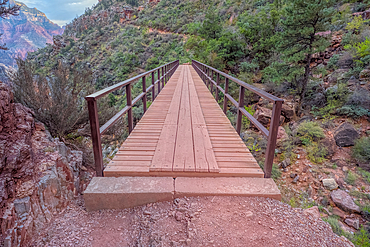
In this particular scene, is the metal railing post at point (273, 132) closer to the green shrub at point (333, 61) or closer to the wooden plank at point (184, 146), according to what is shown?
the wooden plank at point (184, 146)

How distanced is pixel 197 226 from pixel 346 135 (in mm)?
8577

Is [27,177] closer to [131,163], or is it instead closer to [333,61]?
[131,163]

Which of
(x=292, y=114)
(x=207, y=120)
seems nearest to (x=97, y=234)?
(x=207, y=120)

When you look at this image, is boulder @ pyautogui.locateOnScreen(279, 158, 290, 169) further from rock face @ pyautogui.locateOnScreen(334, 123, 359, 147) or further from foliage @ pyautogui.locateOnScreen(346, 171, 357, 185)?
rock face @ pyautogui.locateOnScreen(334, 123, 359, 147)

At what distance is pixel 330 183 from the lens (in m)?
6.15

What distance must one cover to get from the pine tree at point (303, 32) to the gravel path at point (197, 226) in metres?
10.7

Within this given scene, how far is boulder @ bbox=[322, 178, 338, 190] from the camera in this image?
6.07 meters

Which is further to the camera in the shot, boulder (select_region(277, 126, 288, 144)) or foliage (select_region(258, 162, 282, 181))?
boulder (select_region(277, 126, 288, 144))

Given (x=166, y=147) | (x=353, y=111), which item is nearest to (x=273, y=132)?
(x=166, y=147)

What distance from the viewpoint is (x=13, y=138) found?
2688 mm

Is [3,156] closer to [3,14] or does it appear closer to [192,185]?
[192,185]

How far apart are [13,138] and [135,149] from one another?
1.61 m

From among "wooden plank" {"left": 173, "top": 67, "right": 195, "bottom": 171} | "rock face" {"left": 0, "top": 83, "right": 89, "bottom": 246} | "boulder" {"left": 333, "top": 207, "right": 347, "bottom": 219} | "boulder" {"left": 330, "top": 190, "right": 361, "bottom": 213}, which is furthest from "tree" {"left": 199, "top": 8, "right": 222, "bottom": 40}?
"rock face" {"left": 0, "top": 83, "right": 89, "bottom": 246}

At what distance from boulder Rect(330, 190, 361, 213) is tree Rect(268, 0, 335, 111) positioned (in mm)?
6177
